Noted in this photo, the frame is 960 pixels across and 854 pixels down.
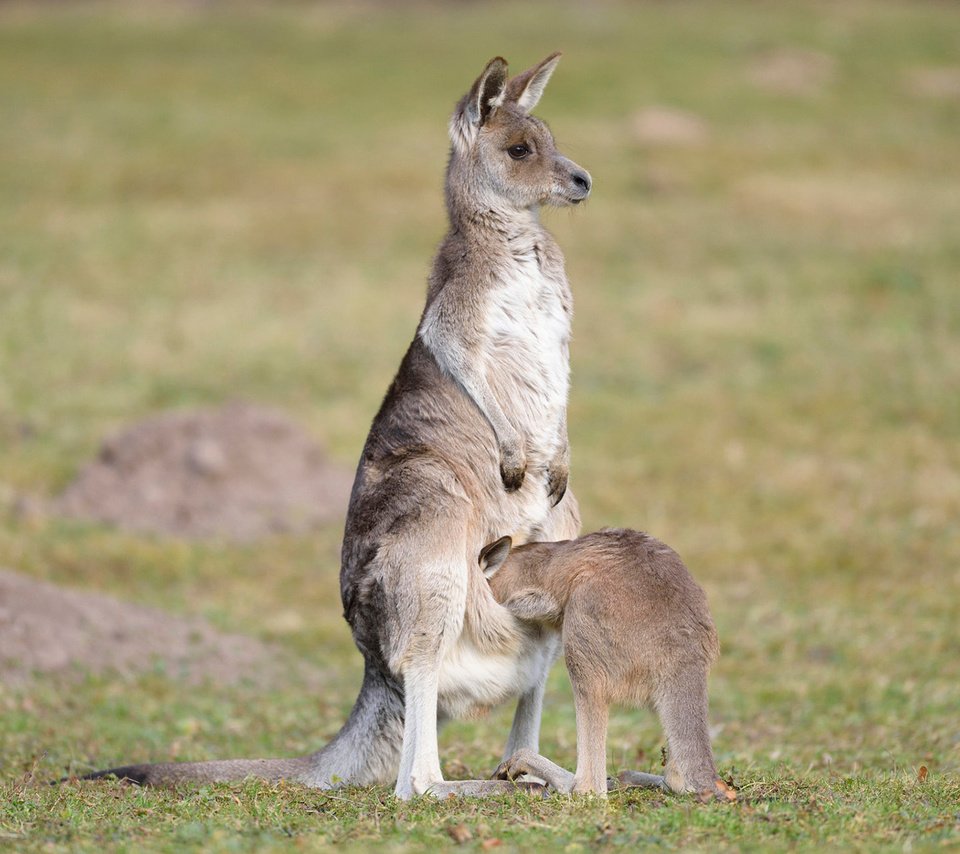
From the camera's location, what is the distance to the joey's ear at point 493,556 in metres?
6.57

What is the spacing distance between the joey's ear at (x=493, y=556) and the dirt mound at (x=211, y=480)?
25.8 feet

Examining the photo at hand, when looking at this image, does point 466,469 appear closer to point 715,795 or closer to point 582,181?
point 582,181

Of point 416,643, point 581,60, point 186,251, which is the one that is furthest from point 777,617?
point 581,60

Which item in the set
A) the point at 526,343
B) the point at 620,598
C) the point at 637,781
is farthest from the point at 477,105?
the point at 637,781

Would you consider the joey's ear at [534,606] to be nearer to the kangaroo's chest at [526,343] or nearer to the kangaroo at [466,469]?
the kangaroo at [466,469]

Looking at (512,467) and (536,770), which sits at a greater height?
(512,467)

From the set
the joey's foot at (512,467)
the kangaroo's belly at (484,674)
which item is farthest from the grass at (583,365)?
the joey's foot at (512,467)

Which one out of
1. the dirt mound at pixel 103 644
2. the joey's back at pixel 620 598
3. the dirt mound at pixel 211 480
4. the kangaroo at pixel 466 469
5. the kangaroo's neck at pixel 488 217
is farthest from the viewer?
the dirt mound at pixel 211 480

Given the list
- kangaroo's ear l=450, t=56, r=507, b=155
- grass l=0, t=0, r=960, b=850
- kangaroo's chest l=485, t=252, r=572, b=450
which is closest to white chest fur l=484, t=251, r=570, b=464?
kangaroo's chest l=485, t=252, r=572, b=450

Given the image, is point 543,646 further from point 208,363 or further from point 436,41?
point 436,41

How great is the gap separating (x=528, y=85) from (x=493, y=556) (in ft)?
8.54

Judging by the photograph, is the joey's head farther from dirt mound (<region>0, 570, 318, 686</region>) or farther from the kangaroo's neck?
dirt mound (<region>0, 570, 318, 686</region>)

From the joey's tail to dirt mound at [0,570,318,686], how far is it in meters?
3.60

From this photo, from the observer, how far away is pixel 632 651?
233 inches
